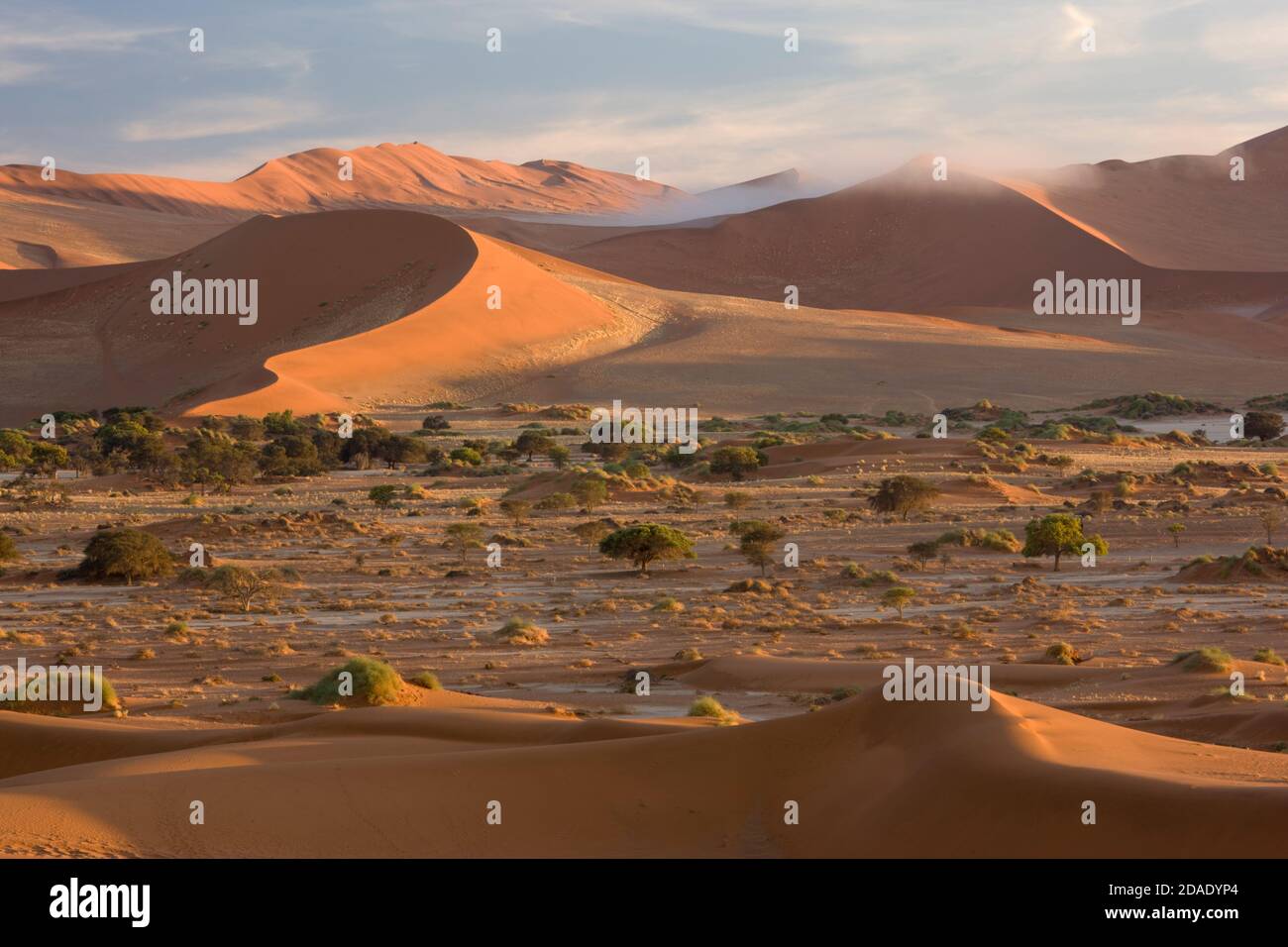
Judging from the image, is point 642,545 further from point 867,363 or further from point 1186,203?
point 1186,203

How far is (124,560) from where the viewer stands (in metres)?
24.1

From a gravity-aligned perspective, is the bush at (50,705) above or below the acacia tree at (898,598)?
below

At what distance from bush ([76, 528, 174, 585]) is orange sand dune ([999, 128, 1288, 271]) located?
119 metres

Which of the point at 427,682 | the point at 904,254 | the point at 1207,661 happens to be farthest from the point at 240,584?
the point at 904,254

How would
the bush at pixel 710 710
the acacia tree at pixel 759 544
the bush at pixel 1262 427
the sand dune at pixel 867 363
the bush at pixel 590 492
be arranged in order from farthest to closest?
the sand dune at pixel 867 363 → the bush at pixel 1262 427 → the bush at pixel 590 492 → the acacia tree at pixel 759 544 → the bush at pixel 710 710

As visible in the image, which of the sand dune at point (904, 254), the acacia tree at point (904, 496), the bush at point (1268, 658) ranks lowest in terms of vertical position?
the bush at point (1268, 658)

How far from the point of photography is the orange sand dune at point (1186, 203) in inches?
5364

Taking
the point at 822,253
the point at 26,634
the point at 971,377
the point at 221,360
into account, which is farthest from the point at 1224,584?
the point at 822,253

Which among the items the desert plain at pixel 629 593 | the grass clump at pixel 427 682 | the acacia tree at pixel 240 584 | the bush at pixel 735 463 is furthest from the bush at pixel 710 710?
the bush at pixel 735 463

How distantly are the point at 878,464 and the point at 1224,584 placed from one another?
1996 cm

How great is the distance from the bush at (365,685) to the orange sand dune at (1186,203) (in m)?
126

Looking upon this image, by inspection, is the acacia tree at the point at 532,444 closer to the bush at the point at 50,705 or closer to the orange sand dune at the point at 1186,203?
the bush at the point at 50,705

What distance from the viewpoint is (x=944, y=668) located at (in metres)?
14.6
